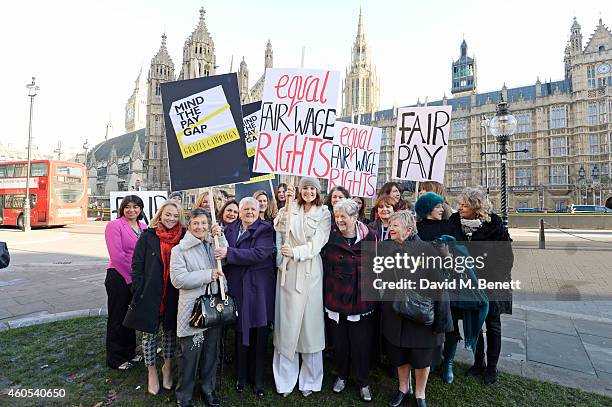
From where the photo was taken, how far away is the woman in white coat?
3.22m

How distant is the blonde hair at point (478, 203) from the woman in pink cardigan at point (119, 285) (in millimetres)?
A: 3536

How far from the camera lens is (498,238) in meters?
3.43

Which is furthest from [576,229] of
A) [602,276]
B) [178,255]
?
[178,255]

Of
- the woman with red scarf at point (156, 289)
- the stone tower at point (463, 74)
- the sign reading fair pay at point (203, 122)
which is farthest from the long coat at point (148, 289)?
the stone tower at point (463, 74)

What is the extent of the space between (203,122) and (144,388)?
272 cm

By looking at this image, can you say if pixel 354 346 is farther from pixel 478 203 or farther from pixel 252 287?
pixel 478 203

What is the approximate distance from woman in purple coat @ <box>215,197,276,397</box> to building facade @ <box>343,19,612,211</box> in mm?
40568

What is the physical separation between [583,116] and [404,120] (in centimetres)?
5157

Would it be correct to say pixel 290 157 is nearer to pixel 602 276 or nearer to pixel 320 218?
pixel 320 218

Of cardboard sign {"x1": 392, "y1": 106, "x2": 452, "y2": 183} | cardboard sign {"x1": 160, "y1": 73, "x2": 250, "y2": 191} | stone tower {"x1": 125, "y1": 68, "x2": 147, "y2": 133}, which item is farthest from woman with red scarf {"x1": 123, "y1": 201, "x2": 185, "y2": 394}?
stone tower {"x1": 125, "y1": 68, "x2": 147, "y2": 133}

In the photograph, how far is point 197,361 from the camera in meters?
3.03

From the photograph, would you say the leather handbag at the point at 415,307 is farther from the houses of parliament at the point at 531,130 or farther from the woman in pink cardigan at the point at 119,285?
the houses of parliament at the point at 531,130

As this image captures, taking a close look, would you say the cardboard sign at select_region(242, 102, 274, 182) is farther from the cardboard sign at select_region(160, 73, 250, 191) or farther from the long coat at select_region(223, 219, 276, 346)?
the long coat at select_region(223, 219, 276, 346)

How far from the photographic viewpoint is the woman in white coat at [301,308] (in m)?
3.22
